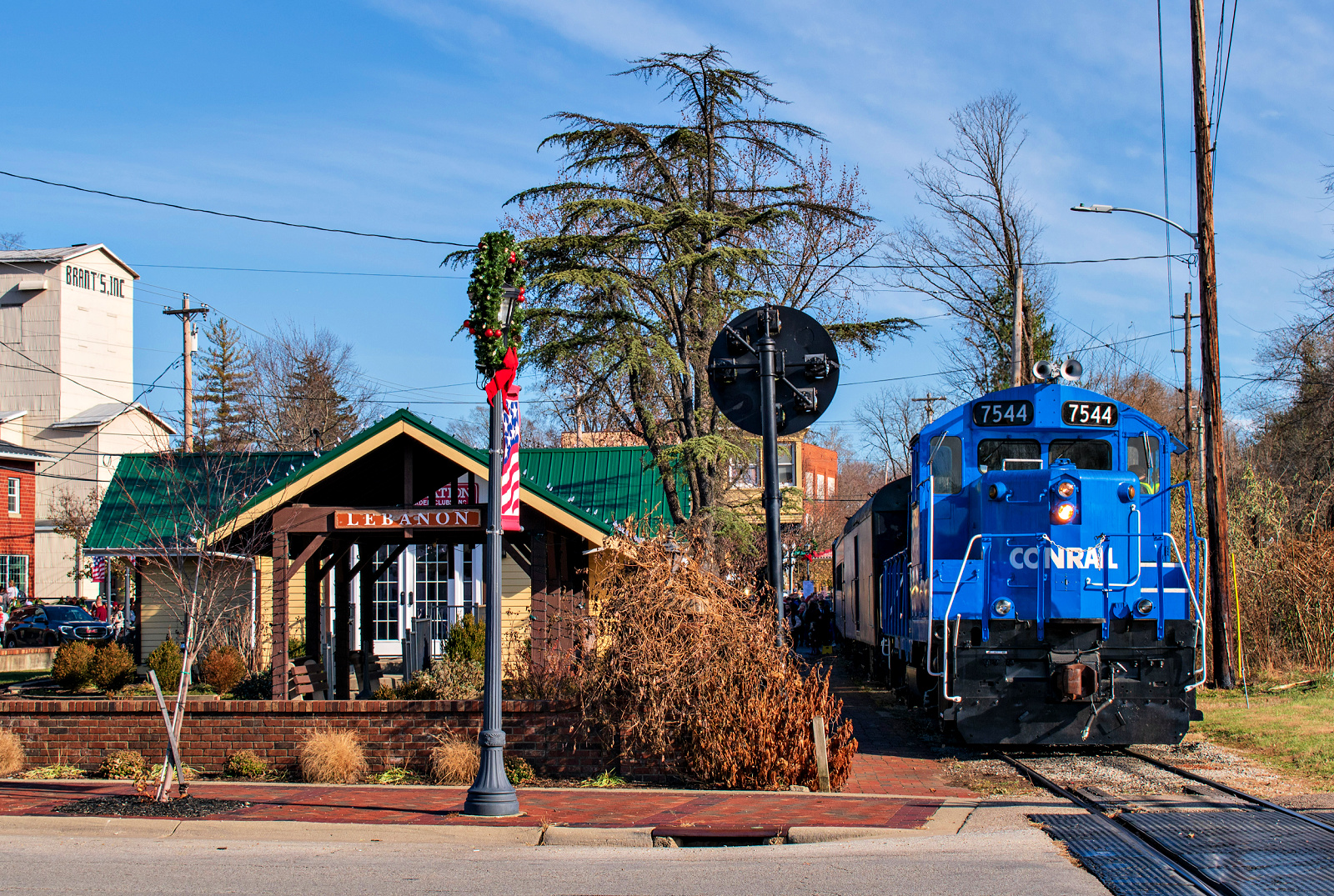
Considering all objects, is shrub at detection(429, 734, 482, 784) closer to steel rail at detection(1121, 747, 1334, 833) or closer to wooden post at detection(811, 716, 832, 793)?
wooden post at detection(811, 716, 832, 793)

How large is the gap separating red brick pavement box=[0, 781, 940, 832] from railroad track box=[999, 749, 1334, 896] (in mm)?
1406

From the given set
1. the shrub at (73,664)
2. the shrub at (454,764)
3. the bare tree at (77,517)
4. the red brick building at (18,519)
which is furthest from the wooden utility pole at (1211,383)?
the red brick building at (18,519)

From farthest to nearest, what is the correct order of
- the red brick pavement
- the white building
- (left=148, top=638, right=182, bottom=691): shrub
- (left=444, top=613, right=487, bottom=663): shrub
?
the white building, (left=444, top=613, right=487, bottom=663): shrub, (left=148, top=638, right=182, bottom=691): shrub, the red brick pavement

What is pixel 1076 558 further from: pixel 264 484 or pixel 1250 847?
pixel 264 484

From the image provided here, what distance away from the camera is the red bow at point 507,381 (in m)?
10.0

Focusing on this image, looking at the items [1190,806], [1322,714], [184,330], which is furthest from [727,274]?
[184,330]

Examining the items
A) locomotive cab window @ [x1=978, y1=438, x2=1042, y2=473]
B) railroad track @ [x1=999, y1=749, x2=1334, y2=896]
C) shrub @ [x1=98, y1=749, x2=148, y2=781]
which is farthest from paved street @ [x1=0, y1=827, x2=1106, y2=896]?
locomotive cab window @ [x1=978, y1=438, x2=1042, y2=473]

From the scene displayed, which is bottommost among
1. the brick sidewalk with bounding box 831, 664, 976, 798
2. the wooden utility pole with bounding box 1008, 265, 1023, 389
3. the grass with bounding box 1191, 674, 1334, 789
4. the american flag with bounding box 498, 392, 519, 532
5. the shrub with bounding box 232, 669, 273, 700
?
the brick sidewalk with bounding box 831, 664, 976, 798

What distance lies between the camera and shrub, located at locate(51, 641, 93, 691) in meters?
18.5

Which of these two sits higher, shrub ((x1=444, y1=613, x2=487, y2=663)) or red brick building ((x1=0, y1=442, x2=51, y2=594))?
red brick building ((x1=0, y1=442, x2=51, y2=594))

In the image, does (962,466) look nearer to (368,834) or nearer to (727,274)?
(368,834)

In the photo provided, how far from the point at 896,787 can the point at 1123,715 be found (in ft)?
8.91

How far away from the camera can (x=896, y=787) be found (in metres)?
10.4

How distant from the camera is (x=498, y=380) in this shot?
10008 mm
